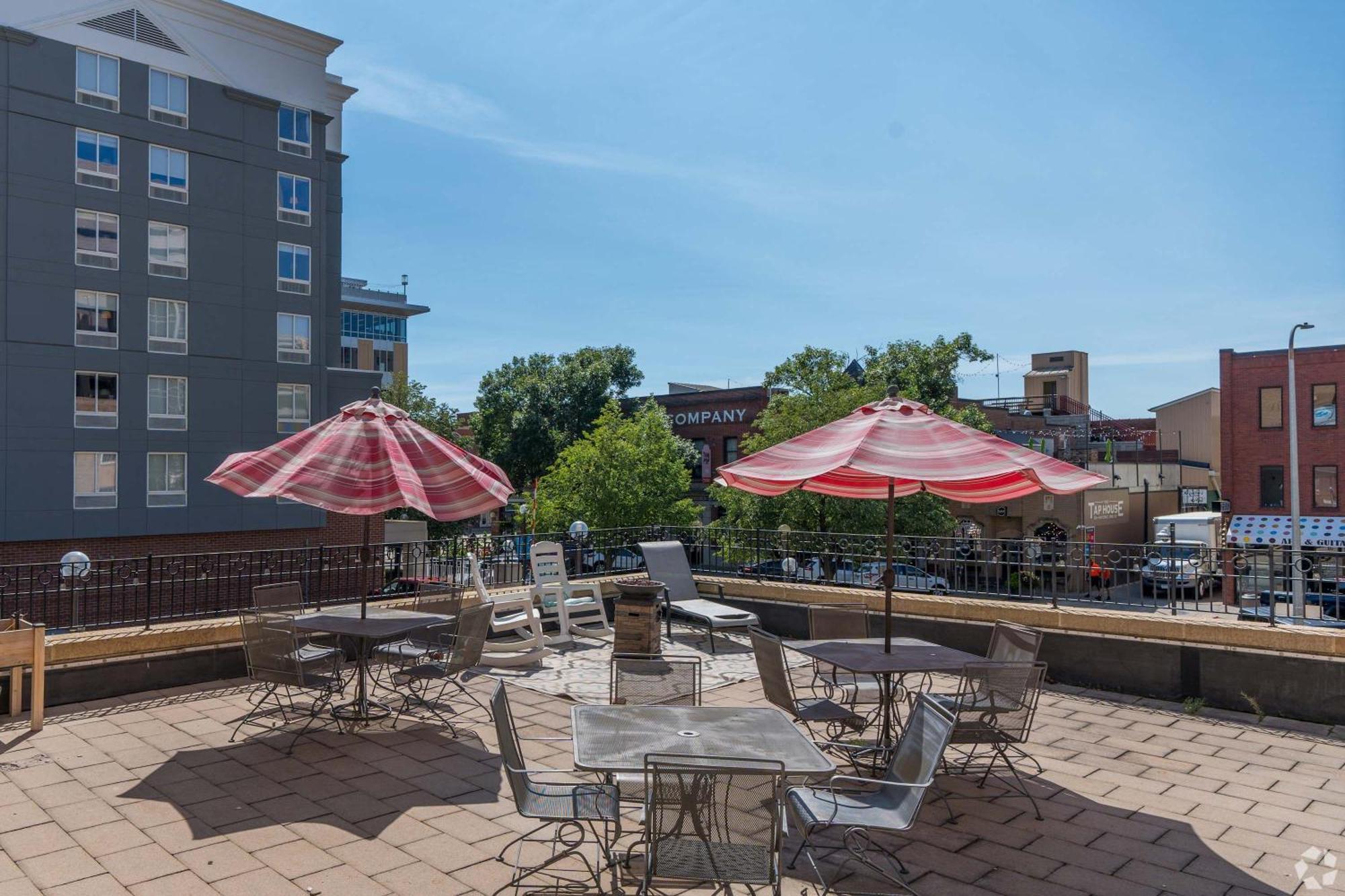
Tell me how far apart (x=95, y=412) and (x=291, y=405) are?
5.92 m

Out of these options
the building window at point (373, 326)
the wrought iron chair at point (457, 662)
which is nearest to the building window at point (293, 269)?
the wrought iron chair at point (457, 662)

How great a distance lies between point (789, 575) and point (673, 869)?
27.6 ft

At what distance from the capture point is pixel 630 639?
32.9 feet

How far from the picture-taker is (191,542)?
29391 millimetres

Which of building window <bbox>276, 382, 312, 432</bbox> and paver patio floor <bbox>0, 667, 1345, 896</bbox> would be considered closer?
paver patio floor <bbox>0, 667, 1345, 896</bbox>

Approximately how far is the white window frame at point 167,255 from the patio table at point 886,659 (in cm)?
2848

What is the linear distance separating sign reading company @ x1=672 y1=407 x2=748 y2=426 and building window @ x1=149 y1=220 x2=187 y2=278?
2493cm

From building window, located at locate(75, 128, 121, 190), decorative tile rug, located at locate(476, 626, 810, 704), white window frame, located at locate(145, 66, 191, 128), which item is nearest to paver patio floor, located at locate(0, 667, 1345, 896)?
decorative tile rug, located at locate(476, 626, 810, 704)

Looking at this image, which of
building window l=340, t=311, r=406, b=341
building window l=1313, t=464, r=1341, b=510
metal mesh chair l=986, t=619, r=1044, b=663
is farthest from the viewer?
building window l=340, t=311, r=406, b=341

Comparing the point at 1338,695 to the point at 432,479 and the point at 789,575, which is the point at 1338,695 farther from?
the point at 432,479

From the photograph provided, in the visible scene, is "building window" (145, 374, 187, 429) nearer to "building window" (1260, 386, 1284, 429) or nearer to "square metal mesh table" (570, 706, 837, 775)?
"square metal mesh table" (570, 706, 837, 775)

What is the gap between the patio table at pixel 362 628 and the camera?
7.08 m

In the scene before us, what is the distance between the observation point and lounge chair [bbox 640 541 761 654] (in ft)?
35.4

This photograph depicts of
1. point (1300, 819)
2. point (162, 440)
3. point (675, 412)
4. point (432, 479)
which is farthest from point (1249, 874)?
point (675, 412)
